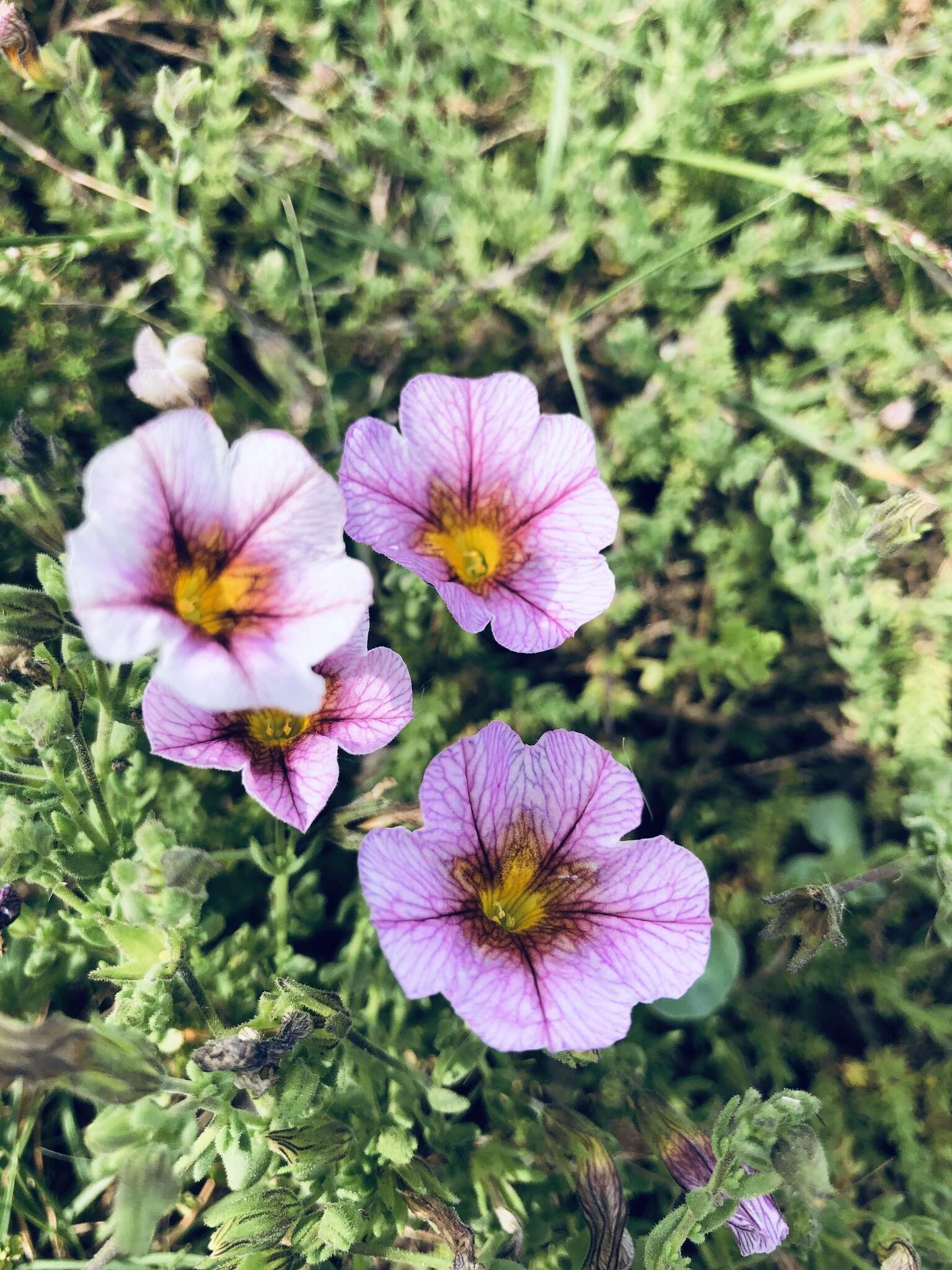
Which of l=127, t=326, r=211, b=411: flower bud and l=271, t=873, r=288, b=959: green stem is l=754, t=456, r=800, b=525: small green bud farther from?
l=271, t=873, r=288, b=959: green stem

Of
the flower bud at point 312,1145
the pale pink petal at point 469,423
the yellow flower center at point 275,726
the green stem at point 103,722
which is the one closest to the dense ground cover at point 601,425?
the green stem at point 103,722

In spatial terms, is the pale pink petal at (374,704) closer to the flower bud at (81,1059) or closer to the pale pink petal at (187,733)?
the pale pink petal at (187,733)

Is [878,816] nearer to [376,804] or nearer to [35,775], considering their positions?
[376,804]

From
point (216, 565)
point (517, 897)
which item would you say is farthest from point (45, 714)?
point (517, 897)

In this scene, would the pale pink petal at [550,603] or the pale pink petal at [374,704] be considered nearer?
the pale pink petal at [374,704]

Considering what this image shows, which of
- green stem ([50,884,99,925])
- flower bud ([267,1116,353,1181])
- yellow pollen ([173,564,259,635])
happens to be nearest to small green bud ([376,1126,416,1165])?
flower bud ([267,1116,353,1181])

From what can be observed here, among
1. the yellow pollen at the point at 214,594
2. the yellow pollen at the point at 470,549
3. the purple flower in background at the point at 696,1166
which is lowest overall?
the purple flower in background at the point at 696,1166
